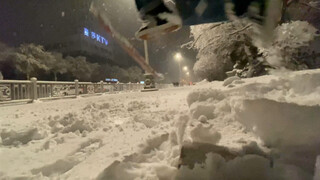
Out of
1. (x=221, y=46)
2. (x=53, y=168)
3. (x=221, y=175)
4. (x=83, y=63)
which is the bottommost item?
(x=53, y=168)

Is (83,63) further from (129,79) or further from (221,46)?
(221,46)

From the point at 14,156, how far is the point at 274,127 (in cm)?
303

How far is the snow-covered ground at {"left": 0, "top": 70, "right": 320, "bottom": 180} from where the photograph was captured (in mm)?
1612

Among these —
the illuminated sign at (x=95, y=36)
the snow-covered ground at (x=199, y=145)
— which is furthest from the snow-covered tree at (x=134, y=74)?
the snow-covered ground at (x=199, y=145)

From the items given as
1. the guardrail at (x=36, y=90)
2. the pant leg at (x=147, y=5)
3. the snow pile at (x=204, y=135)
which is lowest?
the snow pile at (x=204, y=135)

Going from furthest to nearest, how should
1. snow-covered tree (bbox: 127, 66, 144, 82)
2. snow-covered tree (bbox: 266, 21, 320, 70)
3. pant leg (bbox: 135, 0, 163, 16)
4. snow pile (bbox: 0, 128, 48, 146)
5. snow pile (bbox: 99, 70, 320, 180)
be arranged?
snow-covered tree (bbox: 127, 66, 144, 82)
snow-covered tree (bbox: 266, 21, 320, 70)
snow pile (bbox: 0, 128, 48, 146)
pant leg (bbox: 135, 0, 163, 16)
snow pile (bbox: 99, 70, 320, 180)

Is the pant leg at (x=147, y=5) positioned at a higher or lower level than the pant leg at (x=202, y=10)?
higher

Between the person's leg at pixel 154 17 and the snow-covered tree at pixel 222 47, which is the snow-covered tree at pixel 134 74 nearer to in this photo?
the snow-covered tree at pixel 222 47

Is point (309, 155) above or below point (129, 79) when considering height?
below

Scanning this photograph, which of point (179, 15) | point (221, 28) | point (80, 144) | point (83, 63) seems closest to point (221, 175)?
point (179, 15)

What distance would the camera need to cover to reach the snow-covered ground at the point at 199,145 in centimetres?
161

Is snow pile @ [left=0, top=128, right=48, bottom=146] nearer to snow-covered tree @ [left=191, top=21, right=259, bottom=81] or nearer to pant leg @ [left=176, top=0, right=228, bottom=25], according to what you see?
pant leg @ [left=176, top=0, right=228, bottom=25]

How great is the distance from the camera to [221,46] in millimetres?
10117

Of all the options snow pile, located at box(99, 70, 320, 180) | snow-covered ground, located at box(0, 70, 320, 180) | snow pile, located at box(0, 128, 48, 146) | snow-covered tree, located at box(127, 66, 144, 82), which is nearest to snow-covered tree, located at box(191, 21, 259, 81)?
snow-covered ground, located at box(0, 70, 320, 180)
